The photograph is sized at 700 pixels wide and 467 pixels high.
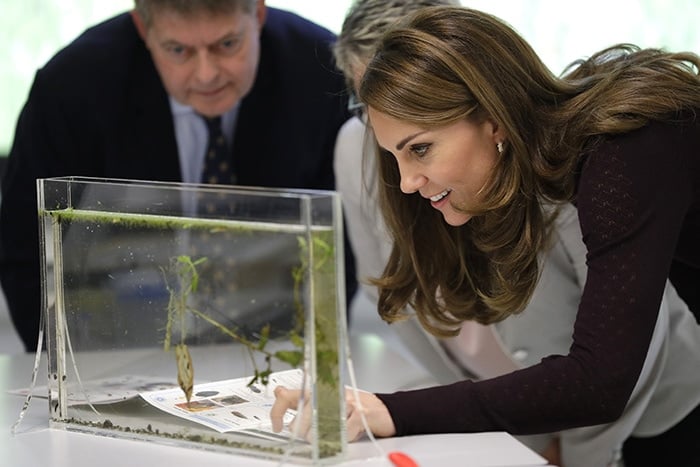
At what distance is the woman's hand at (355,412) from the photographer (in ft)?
4.25

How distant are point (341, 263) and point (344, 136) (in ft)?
3.34

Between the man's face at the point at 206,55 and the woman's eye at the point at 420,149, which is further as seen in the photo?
the man's face at the point at 206,55

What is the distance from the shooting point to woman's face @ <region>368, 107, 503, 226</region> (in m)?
1.43

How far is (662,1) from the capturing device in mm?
3607

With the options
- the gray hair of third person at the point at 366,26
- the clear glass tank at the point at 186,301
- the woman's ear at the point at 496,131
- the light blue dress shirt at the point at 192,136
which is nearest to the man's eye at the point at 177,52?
the light blue dress shirt at the point at 192,136

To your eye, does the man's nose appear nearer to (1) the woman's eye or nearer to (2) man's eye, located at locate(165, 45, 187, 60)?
(2) man's eye, located at locate(165, 45, 187, 60)

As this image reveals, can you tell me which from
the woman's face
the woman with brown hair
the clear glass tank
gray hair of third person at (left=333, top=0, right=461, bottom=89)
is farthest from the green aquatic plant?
gray hair of third person at (left=333, top=0, right=461, bottom=89)

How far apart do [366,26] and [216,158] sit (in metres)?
0.65

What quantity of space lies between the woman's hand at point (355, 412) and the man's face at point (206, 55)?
1.06 metres

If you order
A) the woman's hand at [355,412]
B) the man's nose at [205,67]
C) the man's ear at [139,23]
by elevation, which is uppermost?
the man's ear at [139,23]

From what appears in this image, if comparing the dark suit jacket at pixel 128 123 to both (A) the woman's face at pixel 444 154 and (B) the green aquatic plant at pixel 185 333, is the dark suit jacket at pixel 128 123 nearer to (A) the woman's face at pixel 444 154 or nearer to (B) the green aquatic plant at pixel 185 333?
(A) the woman's face at pixel 444 154

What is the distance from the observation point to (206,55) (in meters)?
2.25

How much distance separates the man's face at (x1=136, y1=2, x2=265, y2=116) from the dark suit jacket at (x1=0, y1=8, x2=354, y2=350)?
0.33 ft

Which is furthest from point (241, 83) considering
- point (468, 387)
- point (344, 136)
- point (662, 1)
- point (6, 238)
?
point (662, 1)
